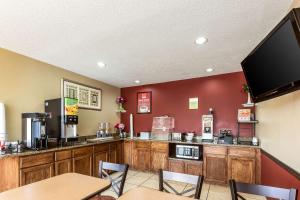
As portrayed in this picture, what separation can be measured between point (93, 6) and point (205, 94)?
11.1 ft

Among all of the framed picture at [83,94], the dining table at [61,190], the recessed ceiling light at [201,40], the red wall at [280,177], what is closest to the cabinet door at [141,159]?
the framed picture at [83,94]

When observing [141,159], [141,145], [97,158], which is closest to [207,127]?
[141,145]

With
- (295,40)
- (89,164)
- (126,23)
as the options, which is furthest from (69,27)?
(89,164)

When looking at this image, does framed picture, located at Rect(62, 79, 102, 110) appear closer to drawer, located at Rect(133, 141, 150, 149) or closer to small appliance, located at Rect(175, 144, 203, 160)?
drawer, located at Rect(133, 141, 150, 149)

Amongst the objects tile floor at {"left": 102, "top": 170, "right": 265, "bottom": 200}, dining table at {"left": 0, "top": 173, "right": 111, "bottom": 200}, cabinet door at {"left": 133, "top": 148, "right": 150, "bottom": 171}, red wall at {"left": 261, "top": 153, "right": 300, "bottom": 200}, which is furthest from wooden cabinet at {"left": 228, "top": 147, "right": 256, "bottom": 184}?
dining table at {"left": 0, "top": 173, "right": 111, "bottom": 200}

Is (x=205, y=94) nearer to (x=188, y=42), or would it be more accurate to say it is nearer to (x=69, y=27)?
(x=188, y=42)

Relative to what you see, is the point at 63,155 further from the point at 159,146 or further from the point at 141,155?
the point at 159,146

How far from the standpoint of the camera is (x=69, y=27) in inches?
82.4

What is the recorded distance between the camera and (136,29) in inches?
84.7

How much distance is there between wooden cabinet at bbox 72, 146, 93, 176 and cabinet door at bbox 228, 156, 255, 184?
2760 mm

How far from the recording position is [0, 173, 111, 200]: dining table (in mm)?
1349

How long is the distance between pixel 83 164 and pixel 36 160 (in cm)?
97

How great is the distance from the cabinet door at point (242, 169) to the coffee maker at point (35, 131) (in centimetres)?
336

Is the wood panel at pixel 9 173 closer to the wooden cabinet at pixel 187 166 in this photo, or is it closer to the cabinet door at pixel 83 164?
the cabinet door at pixel 83 164
